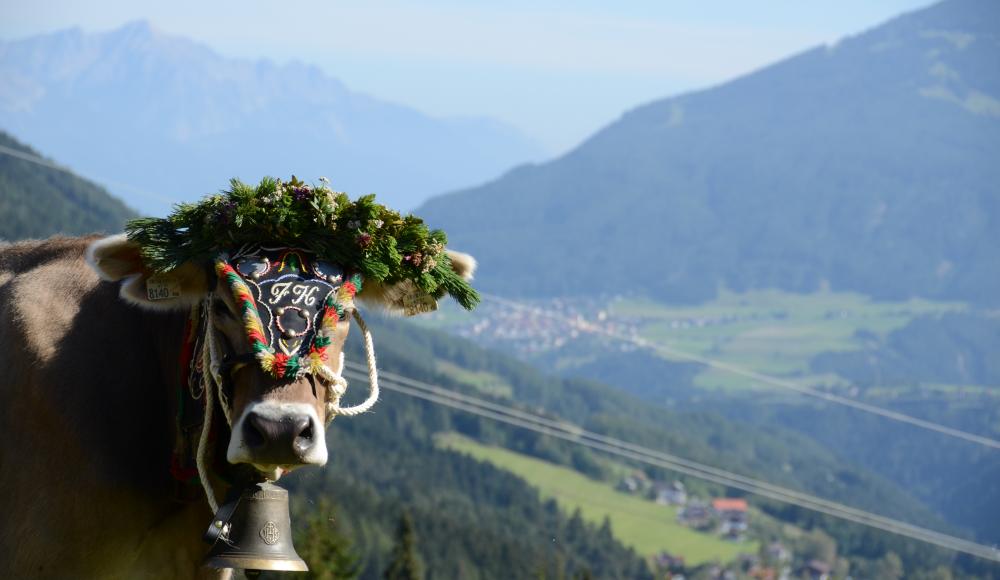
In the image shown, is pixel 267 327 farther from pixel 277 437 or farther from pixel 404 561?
pixel 404 561

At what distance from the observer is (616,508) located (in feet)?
511

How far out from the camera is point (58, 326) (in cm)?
666

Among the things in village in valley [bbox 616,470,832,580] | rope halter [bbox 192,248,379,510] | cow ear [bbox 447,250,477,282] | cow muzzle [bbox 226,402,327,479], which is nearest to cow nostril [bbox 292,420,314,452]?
cow muzzle [bbox 226,402,327,479]

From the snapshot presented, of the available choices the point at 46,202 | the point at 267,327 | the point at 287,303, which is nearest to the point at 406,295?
the point at 287,303

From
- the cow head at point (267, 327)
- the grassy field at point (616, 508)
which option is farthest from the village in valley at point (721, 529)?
the cow head at point (267, 327)

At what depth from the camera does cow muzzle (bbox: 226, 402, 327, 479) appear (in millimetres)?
5531

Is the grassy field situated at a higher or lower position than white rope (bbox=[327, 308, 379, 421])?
lower

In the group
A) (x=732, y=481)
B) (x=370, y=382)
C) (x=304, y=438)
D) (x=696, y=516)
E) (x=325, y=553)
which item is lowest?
(x=696, y=516)

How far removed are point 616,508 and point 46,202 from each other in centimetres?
7270

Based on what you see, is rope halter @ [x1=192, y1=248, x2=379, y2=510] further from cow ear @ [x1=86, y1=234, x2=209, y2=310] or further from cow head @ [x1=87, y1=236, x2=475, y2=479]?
cow ear @ [x1=86, y1=234, x2=209, y2=310]

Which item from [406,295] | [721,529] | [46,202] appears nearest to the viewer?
[406,295]

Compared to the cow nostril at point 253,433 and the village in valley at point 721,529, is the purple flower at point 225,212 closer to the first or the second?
the cow nostril at point 253,433

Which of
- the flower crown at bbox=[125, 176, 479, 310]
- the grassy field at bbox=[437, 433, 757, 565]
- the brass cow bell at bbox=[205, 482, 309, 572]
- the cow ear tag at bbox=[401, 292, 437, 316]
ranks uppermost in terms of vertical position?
the flower crown at bbox=[125, 176, 479, 310]

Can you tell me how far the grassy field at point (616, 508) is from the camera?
144m
